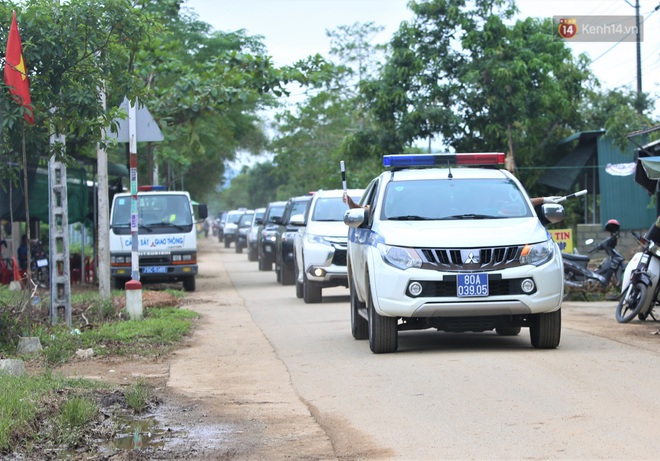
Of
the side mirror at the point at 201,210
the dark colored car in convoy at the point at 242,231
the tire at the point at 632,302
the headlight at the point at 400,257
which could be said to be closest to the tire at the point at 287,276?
the side mirror at the point at 201,210

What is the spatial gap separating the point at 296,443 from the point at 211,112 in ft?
55.3

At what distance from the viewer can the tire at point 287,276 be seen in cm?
2385

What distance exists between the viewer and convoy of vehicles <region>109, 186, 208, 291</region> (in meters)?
21.4

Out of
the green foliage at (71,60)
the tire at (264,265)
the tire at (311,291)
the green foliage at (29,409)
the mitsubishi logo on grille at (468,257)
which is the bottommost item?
the tire at (264,265)

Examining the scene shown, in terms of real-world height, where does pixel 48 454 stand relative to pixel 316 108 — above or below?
below

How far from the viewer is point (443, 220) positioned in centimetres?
1023

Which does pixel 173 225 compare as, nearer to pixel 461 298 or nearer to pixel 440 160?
pixel 440 160

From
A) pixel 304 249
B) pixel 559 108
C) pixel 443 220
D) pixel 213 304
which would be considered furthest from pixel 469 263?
pixel 559 108

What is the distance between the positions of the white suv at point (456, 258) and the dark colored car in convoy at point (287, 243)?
1179 cm

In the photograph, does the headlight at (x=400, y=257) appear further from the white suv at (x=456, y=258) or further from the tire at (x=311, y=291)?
the tire at (x=311, y=291)

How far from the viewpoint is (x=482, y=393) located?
25.0ft

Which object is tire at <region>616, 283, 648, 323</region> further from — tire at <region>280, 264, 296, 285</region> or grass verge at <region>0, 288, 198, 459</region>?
tire at <region>280, 264, 296, 285</region>

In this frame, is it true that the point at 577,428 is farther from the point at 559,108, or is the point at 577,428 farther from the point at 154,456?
the point at 559,108

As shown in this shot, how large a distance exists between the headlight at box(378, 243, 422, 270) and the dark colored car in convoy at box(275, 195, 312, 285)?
1269 cm
